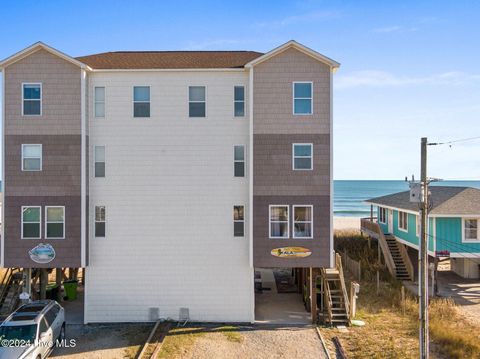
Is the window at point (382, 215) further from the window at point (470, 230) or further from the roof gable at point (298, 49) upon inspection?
the roof gable at point (298, 49)

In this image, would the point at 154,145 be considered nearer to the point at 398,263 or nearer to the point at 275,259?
the point at 275,259

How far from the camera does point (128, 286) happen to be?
17.4 metres

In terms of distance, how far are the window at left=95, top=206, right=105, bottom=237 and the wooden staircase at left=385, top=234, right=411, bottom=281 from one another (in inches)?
708

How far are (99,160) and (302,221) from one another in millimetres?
9258

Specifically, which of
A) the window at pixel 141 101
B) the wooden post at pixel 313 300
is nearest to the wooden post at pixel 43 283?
the window at pixel 141 101

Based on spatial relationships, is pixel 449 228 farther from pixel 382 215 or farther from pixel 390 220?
pixel 382 215

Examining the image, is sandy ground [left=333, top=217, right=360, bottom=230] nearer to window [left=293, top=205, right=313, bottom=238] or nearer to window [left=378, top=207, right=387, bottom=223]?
window [left=378, top=207, right=387, bottom=223]

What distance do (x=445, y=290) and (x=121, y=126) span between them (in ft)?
64.4

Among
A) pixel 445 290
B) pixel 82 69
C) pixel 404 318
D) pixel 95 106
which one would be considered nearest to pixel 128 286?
pixel 95 106

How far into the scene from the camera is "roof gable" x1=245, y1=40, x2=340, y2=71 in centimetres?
1675

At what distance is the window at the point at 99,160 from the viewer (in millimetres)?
17422

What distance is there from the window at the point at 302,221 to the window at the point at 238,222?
222 centimetres

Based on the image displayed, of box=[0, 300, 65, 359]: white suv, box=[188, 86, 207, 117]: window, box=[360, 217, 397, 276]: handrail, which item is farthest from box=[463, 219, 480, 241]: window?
box=[0, 300, 65, 359]: white suv

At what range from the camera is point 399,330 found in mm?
16062
